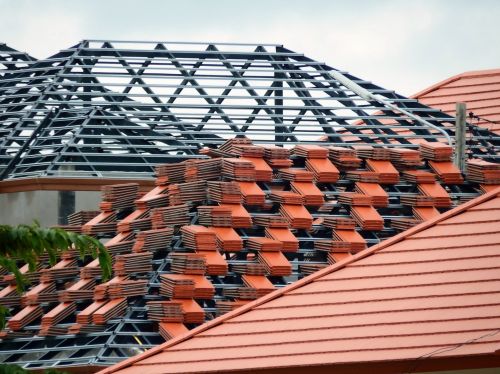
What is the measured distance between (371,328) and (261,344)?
153 centimetres

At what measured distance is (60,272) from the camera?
35.8 m

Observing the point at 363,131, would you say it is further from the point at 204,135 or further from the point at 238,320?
the point at 238,320

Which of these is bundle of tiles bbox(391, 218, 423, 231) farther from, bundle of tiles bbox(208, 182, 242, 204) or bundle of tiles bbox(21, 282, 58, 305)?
bundle of tiles bbox(21, 282, 58, 305)

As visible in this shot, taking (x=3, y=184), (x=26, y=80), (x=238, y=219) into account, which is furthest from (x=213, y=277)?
(x=26, y=80)

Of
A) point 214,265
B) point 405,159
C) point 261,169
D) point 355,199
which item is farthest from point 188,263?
point 405,159

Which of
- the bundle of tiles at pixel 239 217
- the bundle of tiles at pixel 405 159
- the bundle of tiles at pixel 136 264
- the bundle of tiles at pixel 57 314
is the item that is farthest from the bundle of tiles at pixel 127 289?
the bundle of tiles at pixel 405 159

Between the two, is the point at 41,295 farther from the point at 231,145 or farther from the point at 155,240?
the point at 231,145

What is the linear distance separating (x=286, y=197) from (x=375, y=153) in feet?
8.22

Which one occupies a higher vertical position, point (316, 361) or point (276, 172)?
point (276, 172)

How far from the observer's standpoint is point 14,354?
109 feet

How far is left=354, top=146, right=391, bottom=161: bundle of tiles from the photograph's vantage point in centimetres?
3656

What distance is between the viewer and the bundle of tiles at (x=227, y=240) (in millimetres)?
Result: 33594

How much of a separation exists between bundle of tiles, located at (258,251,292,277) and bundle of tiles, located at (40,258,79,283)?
3961 millimetres

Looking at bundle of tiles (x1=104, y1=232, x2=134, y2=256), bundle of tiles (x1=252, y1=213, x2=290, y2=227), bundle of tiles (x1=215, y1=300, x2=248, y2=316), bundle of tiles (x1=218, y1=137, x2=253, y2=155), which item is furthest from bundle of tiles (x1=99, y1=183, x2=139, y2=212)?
bundle of tiles (x1=215, y1=300, x2=248, y2=316)
